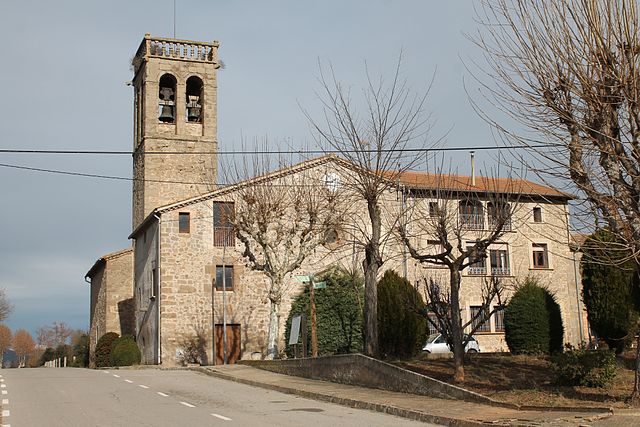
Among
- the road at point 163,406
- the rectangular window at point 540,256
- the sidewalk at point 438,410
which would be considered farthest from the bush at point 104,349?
the sidewalk at point 438,410

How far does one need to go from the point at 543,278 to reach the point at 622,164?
29.4 meters

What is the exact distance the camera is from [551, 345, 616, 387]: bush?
14.3 meters

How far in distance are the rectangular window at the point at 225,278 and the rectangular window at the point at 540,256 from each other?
636 inches

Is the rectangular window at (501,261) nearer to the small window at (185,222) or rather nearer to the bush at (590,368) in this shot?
the small window at (185,222)

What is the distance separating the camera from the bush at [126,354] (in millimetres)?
37344

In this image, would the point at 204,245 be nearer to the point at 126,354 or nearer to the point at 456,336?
the point at 126,354

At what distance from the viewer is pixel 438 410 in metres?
13.2

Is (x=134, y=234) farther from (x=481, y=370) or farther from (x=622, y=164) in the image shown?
(x=622, y=164)

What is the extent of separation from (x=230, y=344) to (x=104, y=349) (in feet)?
30.9

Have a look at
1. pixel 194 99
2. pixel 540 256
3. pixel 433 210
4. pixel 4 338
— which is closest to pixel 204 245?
pixel 194 99

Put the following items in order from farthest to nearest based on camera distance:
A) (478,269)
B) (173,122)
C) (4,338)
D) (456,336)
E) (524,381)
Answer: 1. (4,338)
2. (173,122)
3. (478,269)
4. (456,336)
5. (524,381)

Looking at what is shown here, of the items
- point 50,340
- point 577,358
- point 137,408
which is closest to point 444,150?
point 577,358

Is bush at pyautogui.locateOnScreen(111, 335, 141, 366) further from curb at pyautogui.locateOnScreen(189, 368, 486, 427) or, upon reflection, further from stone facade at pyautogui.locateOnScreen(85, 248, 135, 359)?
curb at pyautogui.locateOnScreen(189, 368, 486, 427)

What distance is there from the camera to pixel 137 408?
49.0 feet
